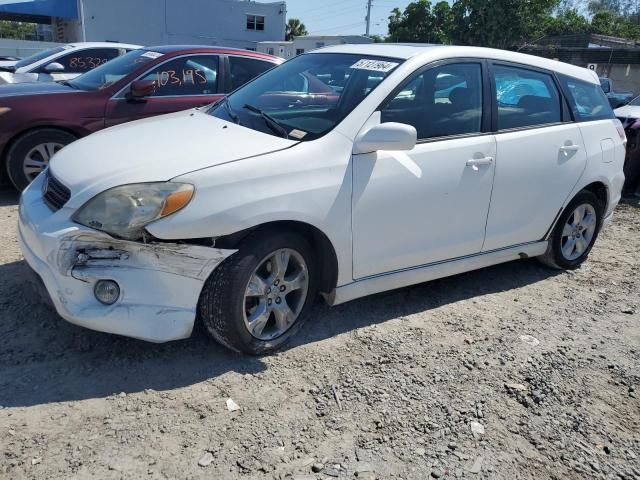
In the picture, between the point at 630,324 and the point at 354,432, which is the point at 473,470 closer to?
the point at 354,432

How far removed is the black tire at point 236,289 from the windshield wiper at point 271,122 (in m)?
0.63

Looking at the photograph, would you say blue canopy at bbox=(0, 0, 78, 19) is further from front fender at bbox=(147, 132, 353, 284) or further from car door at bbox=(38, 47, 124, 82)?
front fender at bbox=(147, 132, 353, 284)

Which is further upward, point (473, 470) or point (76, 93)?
point (76, 93)

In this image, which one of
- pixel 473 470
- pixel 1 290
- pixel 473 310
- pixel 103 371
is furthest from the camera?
pixel 473 310

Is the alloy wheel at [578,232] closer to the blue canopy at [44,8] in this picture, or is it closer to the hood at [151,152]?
the hood at [151,152]

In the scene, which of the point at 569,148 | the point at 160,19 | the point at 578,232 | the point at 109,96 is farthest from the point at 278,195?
the point at 160,19

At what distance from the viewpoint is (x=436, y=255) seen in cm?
383

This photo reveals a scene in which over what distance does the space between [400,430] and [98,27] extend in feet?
118

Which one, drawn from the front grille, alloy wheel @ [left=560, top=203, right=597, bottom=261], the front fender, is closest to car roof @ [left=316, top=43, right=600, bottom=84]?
the front fender

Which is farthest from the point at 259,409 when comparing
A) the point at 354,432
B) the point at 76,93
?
the point at 76,93

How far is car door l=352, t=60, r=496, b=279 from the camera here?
339 cm

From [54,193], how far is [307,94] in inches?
67.9

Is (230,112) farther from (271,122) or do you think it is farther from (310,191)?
(310,191)

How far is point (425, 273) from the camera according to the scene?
3.83 metres
